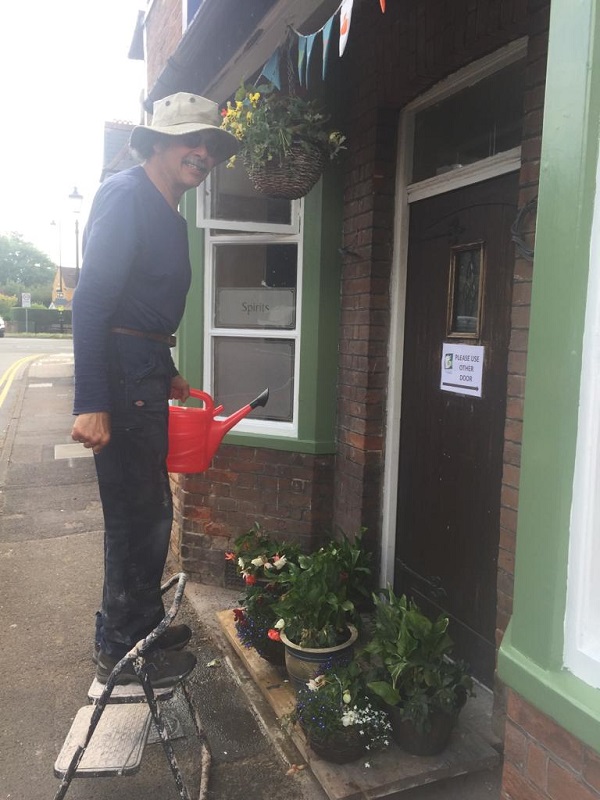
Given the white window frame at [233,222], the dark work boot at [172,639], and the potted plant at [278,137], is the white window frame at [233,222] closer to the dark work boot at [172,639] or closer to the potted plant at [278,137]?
the potted plant at [278,137]

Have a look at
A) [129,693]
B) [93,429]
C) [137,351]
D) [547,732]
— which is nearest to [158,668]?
[129,693]

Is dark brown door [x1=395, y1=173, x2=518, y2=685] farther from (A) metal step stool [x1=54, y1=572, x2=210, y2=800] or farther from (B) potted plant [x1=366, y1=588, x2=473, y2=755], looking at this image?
(A) metal step stool [x1=54, y1=572, x2=210, y2=800]

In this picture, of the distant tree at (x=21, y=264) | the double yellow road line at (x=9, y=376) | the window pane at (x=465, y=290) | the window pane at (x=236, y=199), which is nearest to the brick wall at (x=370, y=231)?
the window pane at (x=465, y=290)

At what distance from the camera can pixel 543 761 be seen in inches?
62.7

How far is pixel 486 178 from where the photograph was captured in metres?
2.95

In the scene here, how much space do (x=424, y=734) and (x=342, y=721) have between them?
12.7 inches

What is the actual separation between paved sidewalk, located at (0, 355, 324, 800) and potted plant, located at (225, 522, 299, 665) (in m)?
0.23

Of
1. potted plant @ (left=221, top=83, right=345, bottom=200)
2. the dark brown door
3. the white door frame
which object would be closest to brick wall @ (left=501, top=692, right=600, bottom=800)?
the dark brown door

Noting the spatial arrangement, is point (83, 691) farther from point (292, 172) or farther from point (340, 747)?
point (292, 172)

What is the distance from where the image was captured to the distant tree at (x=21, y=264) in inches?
3944

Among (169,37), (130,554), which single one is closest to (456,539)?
(130,554)

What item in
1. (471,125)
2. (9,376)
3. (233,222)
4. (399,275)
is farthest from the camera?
(9,376)

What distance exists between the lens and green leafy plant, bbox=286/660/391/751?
247cm

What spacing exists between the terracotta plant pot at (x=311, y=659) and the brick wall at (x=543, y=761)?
1197mm
